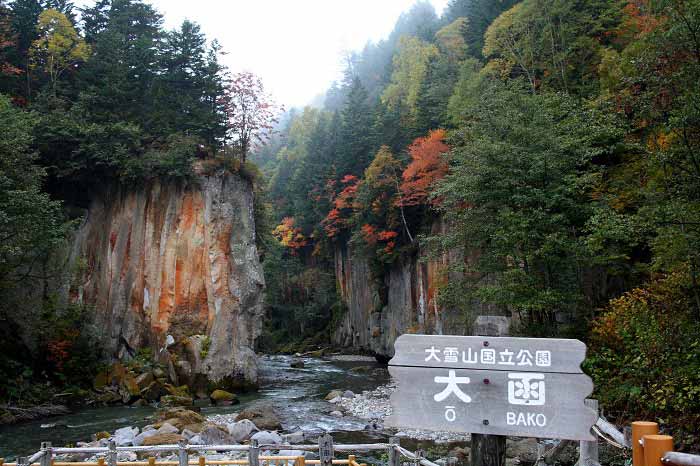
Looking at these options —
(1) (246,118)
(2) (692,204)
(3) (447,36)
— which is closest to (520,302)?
(2) (692,204)

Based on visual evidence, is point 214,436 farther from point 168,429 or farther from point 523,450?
point 523,450

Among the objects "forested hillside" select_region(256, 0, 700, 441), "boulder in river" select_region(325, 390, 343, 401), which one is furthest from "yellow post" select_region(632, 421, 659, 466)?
"boulder in river" select_region(325, 390, 343, 401)

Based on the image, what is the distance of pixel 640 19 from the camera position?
17.8m

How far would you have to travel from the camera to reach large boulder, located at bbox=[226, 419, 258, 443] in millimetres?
12539

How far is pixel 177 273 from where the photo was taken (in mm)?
23281

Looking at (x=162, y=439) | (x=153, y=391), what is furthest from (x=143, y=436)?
(x=153, y=391)

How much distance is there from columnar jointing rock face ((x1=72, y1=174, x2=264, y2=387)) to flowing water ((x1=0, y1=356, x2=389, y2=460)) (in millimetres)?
2661

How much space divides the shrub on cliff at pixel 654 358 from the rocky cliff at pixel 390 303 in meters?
8.94

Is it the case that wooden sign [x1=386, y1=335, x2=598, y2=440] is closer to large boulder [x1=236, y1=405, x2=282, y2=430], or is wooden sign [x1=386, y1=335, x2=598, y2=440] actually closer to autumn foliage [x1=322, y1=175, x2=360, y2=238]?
large boulder [x1=236, y1=405, x2=282, y2=430]

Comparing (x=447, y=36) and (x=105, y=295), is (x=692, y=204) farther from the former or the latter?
(x=447, y=36)

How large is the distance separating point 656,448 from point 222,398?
19109 millimetres

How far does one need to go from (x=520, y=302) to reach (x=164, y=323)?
51.9 feet

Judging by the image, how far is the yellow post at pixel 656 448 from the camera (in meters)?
2.51

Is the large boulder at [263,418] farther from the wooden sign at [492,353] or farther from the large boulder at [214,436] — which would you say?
the wooden sign at [492,353]
